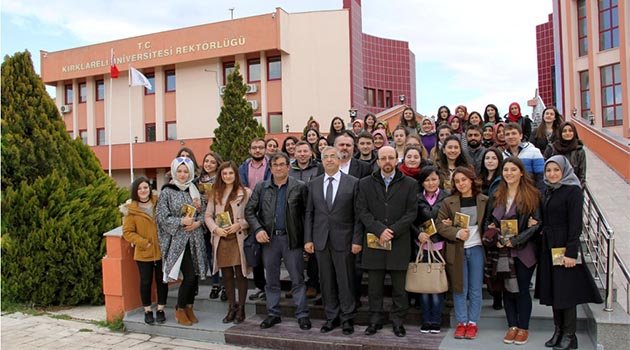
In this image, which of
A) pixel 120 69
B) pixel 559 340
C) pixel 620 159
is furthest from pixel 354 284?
pixel 120 69

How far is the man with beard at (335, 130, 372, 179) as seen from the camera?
5754 millimetres

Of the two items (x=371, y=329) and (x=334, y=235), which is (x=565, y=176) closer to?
(x=334, y=235)

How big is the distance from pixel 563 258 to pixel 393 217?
160cm

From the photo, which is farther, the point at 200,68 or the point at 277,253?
the point at 200,68

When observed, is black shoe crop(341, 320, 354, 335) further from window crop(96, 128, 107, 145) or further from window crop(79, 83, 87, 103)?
window crop(79, 83, 87, 103)

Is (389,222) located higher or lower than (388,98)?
lower

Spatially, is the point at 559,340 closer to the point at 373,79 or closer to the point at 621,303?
the point at 621,303

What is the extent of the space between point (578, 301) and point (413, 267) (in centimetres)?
152

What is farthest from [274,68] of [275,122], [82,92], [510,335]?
[510,335]

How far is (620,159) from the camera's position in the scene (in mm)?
11547

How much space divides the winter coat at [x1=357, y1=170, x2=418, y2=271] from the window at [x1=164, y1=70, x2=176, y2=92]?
22.2 metres

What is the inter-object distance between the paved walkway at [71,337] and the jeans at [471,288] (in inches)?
97.4

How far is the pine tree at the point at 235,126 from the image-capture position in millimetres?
16094

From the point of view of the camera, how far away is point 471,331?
483 cm
